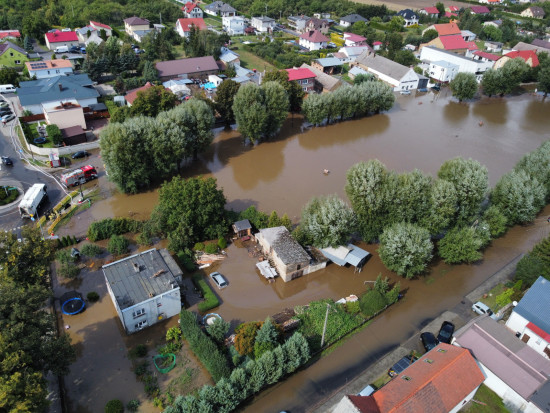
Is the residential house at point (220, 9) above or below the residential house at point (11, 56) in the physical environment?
above

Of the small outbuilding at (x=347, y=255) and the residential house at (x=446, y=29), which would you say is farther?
the residential house at (x=446, y=29)

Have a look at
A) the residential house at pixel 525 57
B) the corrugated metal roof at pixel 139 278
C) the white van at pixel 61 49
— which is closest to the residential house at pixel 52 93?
the white van at pixel 61 49

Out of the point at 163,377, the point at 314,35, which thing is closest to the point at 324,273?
the point at 163,377

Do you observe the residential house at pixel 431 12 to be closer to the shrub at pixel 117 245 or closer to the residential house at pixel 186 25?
the residential house at pixel 186 25

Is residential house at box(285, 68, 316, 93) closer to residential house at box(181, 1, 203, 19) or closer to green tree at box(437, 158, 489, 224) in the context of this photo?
green tree at box(437, 158, 489, 224)

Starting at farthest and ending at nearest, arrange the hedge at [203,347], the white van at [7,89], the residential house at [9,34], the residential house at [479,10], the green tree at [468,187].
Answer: the residential house at [479,10], the residential house at [9,34], the white van at [7,89], the green tree at [468,187], the hedge at [203,347]

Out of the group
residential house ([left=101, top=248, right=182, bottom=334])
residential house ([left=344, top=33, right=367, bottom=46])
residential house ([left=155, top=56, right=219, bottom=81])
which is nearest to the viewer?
residential house ([left=101, top=248, right=182, bottom=334])

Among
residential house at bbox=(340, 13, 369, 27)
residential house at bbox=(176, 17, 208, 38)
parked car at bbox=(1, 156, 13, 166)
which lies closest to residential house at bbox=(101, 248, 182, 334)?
parked car at bbox=(1, 156, 13, 166)
